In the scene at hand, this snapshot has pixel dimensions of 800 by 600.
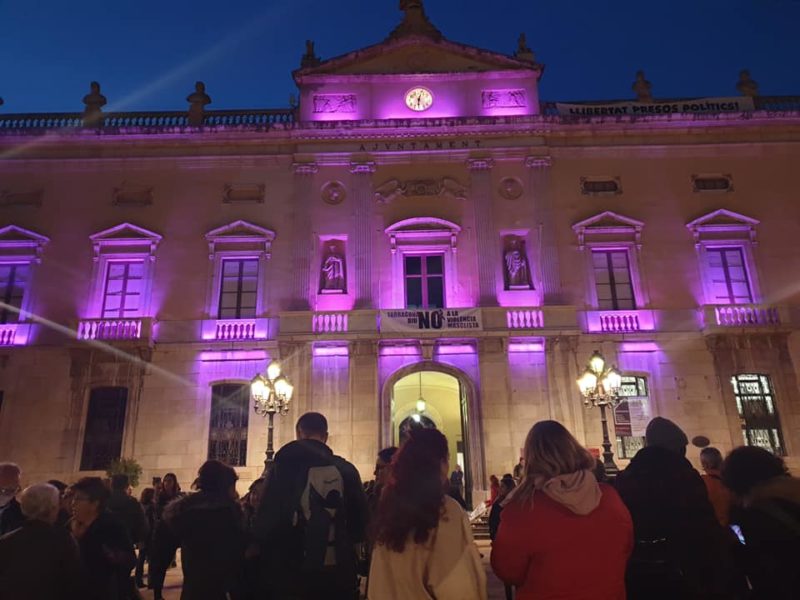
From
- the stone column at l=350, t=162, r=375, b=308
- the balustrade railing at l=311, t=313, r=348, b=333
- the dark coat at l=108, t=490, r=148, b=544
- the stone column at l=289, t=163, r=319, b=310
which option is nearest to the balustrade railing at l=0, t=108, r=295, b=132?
the stone column at l=289, t=163, r=319, b=310

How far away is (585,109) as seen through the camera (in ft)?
68.1

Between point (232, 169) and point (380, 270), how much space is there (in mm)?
6439

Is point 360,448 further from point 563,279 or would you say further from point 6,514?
point 6,514

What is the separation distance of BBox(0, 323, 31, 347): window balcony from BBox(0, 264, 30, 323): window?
28 centimetres

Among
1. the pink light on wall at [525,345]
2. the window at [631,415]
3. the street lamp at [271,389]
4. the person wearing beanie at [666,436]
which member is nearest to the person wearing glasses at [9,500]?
the person wearing beanie at [666,436]

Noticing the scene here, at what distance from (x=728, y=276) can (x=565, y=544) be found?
18975 mm

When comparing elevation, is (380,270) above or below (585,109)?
below

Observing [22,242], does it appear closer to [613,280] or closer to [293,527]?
[613,280]

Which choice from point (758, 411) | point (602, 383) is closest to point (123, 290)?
point (602, 383)

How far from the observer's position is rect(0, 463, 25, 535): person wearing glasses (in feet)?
18.1

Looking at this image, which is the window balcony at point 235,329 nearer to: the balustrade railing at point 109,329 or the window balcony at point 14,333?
the balustrade railing at point 109,329

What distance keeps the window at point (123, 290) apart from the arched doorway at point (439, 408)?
861cm

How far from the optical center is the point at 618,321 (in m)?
18.5

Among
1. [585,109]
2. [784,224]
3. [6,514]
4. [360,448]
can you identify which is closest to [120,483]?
[6,514]
